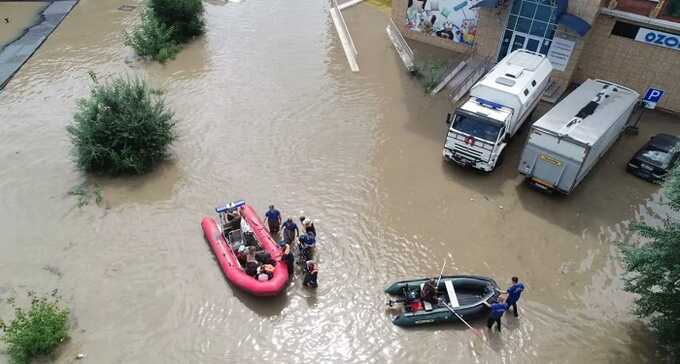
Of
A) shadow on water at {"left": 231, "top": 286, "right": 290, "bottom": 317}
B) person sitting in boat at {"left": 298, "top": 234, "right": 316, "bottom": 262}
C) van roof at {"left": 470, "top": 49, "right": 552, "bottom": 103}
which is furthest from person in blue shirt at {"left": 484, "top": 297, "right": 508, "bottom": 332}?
van roof at {"left": 470, "top": 49, "right": 552, "bottom": 103}

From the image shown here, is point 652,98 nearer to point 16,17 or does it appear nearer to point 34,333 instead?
point 34,333

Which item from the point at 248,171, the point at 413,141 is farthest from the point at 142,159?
the point at 413,141

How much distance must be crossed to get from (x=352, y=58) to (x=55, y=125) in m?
13.7

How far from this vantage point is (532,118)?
19297 millimetres

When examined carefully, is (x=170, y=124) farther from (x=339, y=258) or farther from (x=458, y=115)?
(x=458, y=115)

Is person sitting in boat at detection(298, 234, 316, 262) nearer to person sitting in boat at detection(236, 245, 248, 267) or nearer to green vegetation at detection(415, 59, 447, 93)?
person sitting in boat at detection(236, 245, 248, 267)


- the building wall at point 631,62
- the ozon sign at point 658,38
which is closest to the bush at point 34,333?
the building wall at point 631,62

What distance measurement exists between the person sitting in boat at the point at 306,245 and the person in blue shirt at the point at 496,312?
4.89 m

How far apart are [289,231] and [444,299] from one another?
4.75m

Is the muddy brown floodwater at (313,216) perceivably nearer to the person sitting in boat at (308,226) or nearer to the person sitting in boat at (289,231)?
the person sitting in boat at (308,226)

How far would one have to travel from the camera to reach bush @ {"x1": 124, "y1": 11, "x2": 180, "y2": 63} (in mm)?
23109

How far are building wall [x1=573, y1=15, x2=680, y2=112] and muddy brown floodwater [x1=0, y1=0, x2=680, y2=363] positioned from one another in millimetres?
1398

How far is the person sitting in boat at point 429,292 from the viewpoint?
11.8m

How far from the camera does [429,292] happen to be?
11.8 metres
